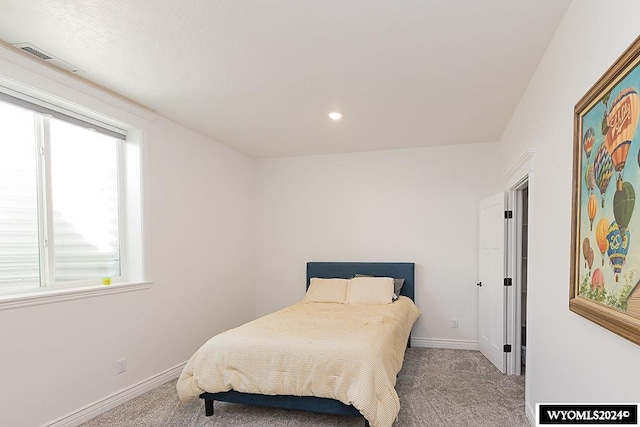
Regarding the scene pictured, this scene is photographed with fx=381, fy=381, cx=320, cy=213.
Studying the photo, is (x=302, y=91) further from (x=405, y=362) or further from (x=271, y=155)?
(x=405, y=362)

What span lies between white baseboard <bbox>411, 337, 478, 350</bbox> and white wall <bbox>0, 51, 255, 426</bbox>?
2.24 metres

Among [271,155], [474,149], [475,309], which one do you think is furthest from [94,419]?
[474,149]

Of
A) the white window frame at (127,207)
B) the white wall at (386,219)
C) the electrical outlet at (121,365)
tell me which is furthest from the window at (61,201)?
the white wall at (386,219)

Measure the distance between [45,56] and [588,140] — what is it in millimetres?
3137

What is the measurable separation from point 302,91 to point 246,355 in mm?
2056

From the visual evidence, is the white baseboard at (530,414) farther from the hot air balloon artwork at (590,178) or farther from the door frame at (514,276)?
the hot air balloon artwork at (590,178)

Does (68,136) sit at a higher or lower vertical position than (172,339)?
higher

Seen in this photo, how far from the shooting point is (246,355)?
2.74m

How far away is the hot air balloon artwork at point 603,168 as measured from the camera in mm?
1447

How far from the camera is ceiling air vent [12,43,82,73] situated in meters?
2.34

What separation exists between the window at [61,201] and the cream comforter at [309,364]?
1.21 metres

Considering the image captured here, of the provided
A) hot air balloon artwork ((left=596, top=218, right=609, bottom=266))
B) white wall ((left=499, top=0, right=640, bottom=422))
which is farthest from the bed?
hot air balloon artwork ((left=596, top=218, right=609, bottom=266))

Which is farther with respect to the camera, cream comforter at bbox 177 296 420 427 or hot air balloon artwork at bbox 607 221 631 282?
cream comforter at bbox 177 296 420 427

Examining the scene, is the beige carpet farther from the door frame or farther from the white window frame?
the white window frame
